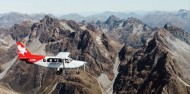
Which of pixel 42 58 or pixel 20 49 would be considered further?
pixel 20 49

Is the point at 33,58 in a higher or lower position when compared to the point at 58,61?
lower

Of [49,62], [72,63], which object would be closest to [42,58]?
[49,62]

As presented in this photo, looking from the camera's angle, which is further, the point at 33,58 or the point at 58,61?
the point at 33,58

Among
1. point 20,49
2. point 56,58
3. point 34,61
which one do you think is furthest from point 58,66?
point 20,49

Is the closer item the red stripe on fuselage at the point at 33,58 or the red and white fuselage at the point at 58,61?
the red and white fuselage at the point at 58,61

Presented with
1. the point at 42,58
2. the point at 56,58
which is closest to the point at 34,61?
the point at 42,58

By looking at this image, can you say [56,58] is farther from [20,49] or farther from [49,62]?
[20,49]

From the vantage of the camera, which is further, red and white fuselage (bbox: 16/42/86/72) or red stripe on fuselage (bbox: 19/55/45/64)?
red stripe on fuselage (bbox: 19/55/45/64)

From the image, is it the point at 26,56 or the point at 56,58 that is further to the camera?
the point at 26,56

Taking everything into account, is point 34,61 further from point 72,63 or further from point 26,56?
point 72,63
